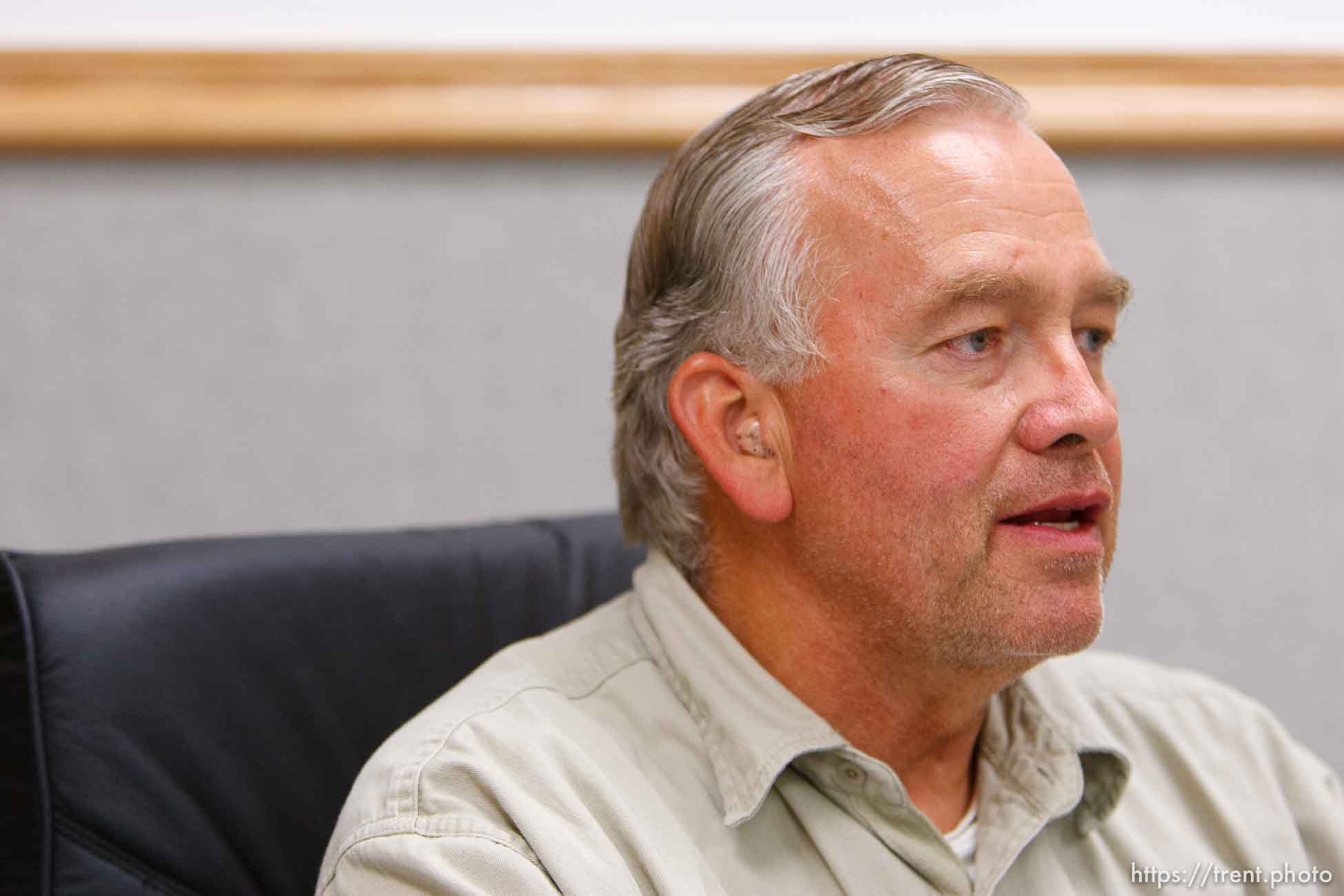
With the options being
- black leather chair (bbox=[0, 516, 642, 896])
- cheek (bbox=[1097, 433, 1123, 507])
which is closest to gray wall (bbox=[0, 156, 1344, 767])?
black leather chair (bbox=[0, 516, 642, 896])

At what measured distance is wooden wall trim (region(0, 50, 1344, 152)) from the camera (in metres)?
1.31

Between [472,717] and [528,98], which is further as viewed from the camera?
[528,98]

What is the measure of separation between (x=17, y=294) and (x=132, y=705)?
593 millimetres

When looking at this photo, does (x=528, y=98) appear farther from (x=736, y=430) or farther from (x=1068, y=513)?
(x=1068, y=513)

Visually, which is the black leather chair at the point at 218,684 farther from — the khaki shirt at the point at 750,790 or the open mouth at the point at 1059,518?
the open mouth at the point at 1059,518

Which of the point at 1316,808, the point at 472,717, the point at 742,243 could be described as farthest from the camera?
the point at 1316,808

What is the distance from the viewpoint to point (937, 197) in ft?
3.14

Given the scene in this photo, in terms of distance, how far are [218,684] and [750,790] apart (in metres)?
0.39

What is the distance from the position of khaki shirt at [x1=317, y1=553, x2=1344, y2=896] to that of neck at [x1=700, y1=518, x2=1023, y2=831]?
0.15 ft

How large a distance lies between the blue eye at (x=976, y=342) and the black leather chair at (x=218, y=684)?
0.41 meters

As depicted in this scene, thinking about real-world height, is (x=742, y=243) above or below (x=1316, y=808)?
above

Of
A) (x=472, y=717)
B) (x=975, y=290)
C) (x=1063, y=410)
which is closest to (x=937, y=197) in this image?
(x=975, y=290)

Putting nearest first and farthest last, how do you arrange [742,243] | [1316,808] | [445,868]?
[445,868] → [742,243] → [1316,808]

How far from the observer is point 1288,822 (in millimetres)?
1118
